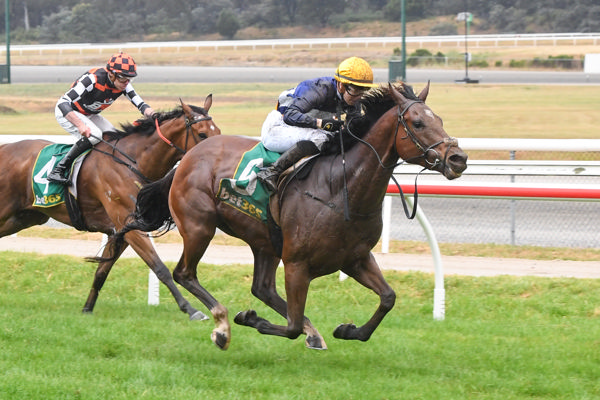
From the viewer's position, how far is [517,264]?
7727 millimetres

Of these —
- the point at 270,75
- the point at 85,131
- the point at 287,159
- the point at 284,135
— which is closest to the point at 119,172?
the point at 85,131

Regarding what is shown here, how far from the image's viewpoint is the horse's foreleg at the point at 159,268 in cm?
628

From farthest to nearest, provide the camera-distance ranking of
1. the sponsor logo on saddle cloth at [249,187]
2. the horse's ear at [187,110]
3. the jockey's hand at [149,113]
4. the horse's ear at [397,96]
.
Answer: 1. the jockey's hand at [149,113]
2. the horse's ear at [187,110]
3. the sponsor logo on saddle cloth at [249,187]
4. the horse's ear at [397,96]

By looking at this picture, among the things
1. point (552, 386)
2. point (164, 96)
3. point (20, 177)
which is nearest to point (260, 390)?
point (552, 386)

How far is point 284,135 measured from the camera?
542cm

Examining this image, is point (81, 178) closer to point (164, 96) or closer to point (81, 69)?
point (164, 96)

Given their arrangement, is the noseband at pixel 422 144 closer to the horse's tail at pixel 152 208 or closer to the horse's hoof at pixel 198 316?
the horse's tail at pixel 152 208

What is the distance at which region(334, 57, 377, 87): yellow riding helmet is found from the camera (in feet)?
16.8

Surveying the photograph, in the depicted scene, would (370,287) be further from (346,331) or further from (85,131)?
(85,131)

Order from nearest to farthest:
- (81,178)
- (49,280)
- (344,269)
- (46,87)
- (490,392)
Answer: (490,392) → (344,269) → (81,178) → (49,280) → (46,87)

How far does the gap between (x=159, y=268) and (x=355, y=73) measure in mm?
2241

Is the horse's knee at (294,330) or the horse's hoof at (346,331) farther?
the horse's hoof at (346,331)

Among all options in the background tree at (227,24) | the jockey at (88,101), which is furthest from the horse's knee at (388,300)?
the background tree at (227,24)

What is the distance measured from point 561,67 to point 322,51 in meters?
11.5
